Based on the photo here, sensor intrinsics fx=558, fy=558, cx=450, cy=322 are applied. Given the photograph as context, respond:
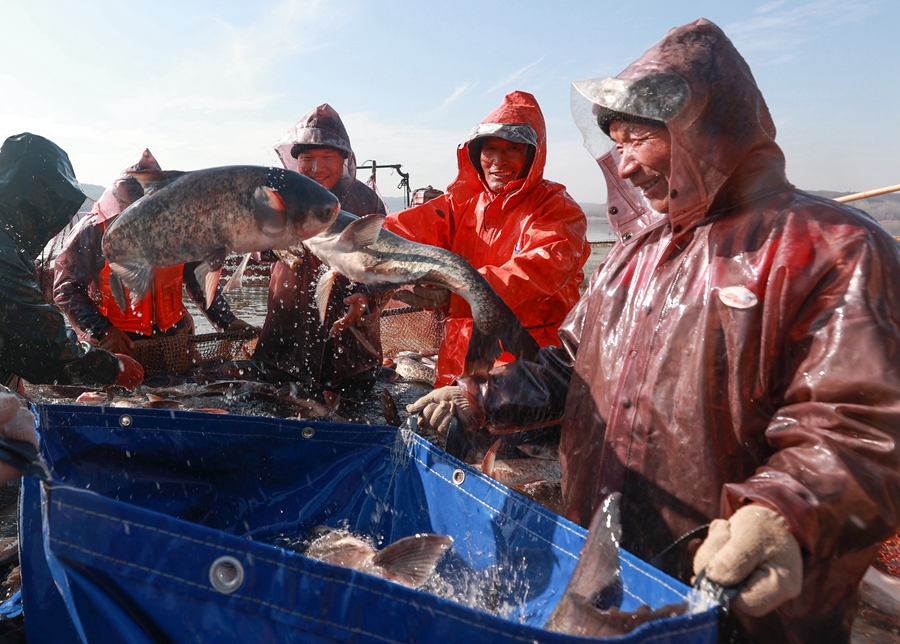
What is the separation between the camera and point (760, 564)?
131 cm

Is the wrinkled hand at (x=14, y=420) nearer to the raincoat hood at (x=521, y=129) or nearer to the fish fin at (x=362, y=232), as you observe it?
the fish fin at (x=362, y=232)

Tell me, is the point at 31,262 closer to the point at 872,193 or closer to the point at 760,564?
the point at 760,564

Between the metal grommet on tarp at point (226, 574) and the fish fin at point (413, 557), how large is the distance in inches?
36.1

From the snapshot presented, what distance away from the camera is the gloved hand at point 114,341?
5234mm

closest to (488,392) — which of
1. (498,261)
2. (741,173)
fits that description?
(741,173)

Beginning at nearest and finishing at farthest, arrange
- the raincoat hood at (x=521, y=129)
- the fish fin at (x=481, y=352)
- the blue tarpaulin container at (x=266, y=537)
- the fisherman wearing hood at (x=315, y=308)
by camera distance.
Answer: the blue tarpaulin container at (x=266, y=537), the fish fin at (x=481, y=352), the raincoat hood at (x=521, y=129), the fisherman wearing hood at (x=315, y=308)

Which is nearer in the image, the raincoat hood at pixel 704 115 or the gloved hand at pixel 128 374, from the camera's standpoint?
the raincoat hood at pixel 704 115

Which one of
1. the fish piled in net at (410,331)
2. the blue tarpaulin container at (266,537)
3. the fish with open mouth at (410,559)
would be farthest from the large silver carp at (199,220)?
the fish piled in net at (410,331)

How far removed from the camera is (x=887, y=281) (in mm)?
1451

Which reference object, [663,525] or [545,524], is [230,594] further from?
[663,525]

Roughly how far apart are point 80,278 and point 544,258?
4.35m

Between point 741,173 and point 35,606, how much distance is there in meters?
2.43

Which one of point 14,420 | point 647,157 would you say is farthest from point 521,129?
point 14,420

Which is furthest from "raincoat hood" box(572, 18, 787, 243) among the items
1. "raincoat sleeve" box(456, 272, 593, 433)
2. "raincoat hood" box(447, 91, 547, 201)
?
"raincoat hood" box(447, 91, 547, 201)
